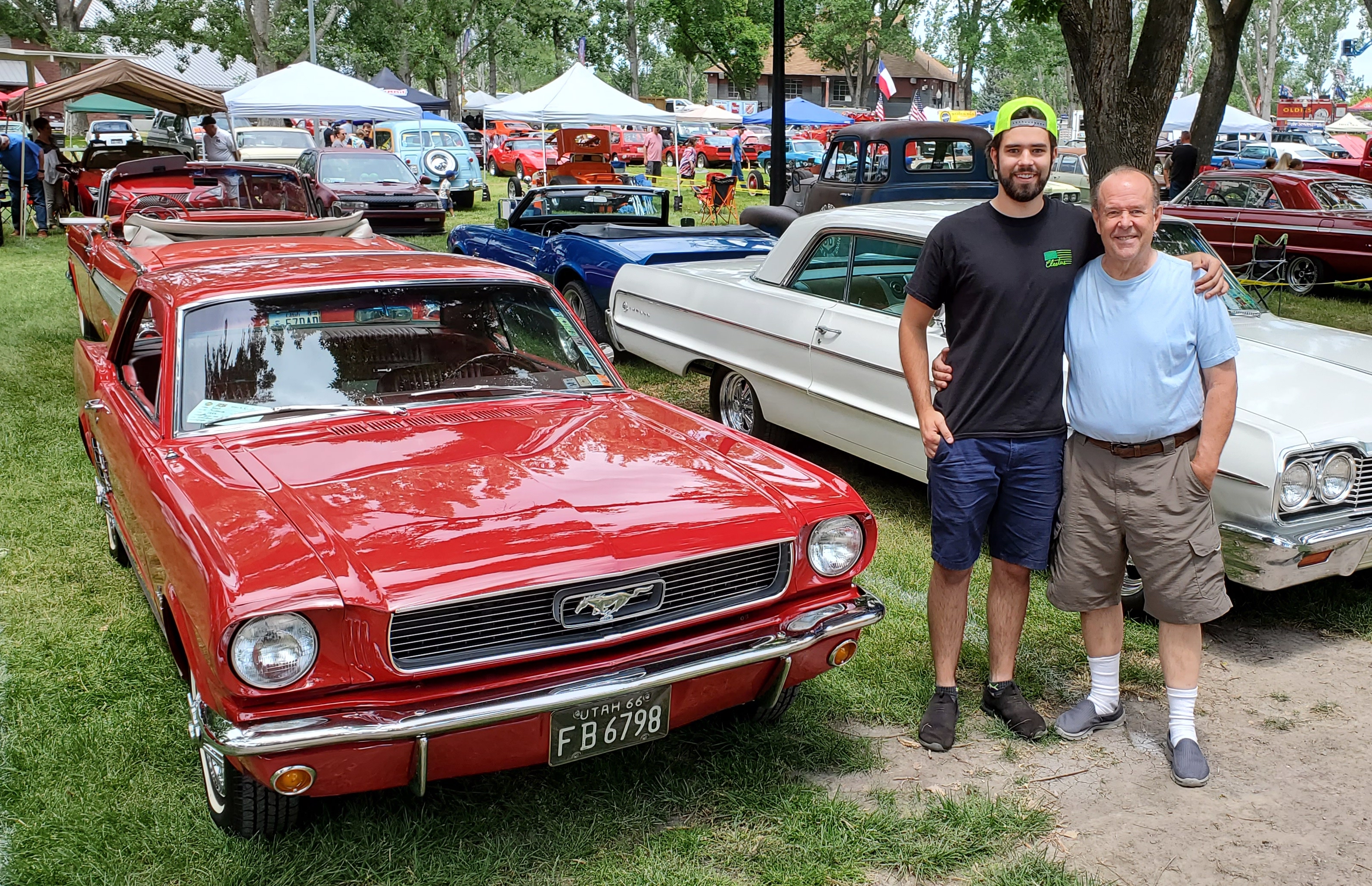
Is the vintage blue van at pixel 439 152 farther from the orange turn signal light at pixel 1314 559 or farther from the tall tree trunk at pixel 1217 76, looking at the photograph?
the orange turn signal light at pixel 1314 559

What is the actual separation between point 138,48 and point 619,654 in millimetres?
45207

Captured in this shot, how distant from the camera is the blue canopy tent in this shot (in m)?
39.7

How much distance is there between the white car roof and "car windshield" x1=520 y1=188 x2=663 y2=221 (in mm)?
4299

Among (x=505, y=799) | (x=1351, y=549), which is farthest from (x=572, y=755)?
(x=1351, y=549)

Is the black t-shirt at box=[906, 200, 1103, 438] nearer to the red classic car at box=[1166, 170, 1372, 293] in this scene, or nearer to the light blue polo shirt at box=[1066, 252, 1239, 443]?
the light blue polo shirt at box=[1066, 252, 1239, 443]

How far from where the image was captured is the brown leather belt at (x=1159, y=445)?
330 centimetres

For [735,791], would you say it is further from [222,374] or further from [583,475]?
[222,374]

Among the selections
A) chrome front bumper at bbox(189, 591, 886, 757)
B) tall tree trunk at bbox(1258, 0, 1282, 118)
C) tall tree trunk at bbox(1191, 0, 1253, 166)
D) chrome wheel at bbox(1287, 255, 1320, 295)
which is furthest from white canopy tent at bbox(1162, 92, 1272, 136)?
chrome front bumper at bbox(189, 591, 886, 757)

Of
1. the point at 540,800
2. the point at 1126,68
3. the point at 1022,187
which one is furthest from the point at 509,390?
the point at 1126,68

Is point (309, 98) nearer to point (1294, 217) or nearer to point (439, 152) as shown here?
point (439, 152)

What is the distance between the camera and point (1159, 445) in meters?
3.30

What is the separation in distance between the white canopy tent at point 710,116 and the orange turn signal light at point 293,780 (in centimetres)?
3726

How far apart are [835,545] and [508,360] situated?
147 cm

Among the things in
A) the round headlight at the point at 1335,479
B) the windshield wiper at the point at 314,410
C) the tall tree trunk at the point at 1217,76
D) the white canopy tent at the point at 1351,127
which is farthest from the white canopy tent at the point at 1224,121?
the windshield wiper at the point at 314,410
